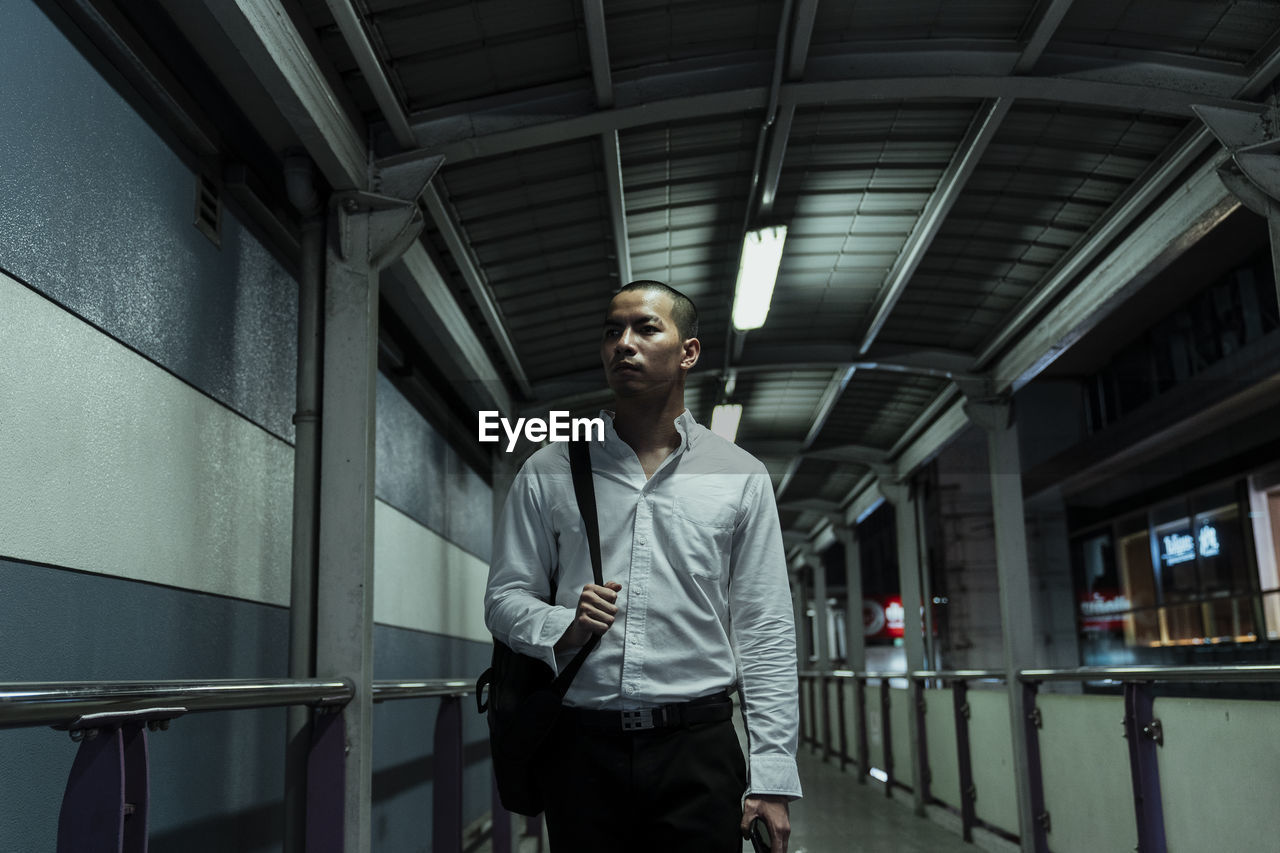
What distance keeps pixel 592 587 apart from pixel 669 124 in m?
2.85

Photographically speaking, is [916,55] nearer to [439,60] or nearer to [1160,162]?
[1160,162]

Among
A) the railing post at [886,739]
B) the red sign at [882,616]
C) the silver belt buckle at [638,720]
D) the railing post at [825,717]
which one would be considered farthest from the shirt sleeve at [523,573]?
the red sign at [882,616]

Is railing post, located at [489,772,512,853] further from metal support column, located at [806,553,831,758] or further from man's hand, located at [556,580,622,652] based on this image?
metal support column, located at [806,553,831,758]

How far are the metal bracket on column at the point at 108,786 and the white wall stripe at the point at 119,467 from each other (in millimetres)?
816

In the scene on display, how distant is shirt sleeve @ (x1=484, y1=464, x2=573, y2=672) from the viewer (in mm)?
1607

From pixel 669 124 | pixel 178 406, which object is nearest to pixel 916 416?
pixel 669 124

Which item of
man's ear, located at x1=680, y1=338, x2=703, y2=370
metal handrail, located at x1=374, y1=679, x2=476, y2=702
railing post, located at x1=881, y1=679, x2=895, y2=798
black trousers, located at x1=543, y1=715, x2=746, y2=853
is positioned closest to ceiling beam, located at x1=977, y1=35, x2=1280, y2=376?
man's ear, located at x1=680, y1=338, x2=703, y2=370

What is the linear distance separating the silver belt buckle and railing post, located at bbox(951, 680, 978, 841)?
18.7 feet

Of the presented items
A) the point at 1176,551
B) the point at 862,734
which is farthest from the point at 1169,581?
the point at 862,734

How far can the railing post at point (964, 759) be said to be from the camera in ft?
21.9

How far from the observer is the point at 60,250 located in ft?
7.85

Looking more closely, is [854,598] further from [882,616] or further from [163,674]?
[882,616]

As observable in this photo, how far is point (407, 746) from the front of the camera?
5.18 m

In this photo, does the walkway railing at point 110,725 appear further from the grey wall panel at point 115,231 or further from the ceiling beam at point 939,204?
the ceiling beam at point 939,204
